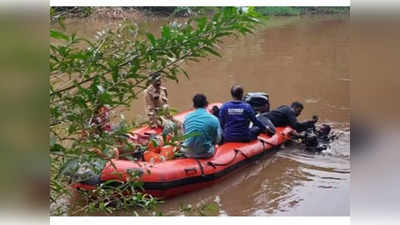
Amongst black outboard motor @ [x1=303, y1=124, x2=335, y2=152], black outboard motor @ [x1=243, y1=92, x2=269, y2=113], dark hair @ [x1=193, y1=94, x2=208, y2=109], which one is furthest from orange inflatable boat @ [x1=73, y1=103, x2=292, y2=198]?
black outboard motor @ [x1=243, y1=92, x2=269, y2=113]

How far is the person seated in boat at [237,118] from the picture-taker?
480cm

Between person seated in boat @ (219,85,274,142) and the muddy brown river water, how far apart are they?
13.0 inches

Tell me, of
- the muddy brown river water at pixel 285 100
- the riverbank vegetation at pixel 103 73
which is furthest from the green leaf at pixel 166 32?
the muddy brown river water at pixel 285 100

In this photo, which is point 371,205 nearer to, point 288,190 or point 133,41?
point 133,41

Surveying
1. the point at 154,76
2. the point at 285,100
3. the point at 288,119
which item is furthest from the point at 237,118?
the point at 154,76

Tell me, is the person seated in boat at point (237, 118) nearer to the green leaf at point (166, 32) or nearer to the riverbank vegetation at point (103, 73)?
the riverbank vegetation at point (103, 73)

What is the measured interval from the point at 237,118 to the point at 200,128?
750 mm

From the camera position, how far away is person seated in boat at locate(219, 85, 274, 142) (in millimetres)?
4805

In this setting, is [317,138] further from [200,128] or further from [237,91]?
[200,128]

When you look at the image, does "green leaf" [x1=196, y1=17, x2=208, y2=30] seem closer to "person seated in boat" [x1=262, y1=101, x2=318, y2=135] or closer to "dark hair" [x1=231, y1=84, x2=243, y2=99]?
"dark hair" [x1=231, y1=84, x2=243, y2=99]

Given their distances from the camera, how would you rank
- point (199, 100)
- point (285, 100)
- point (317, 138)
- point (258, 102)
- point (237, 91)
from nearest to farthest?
point (199, 100) → point (237, 91) → point (317, 138) → point (258, 102) → point (285, 100)

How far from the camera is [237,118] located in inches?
190

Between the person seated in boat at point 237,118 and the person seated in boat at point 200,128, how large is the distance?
0.55 meters

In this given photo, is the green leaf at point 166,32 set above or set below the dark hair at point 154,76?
above
